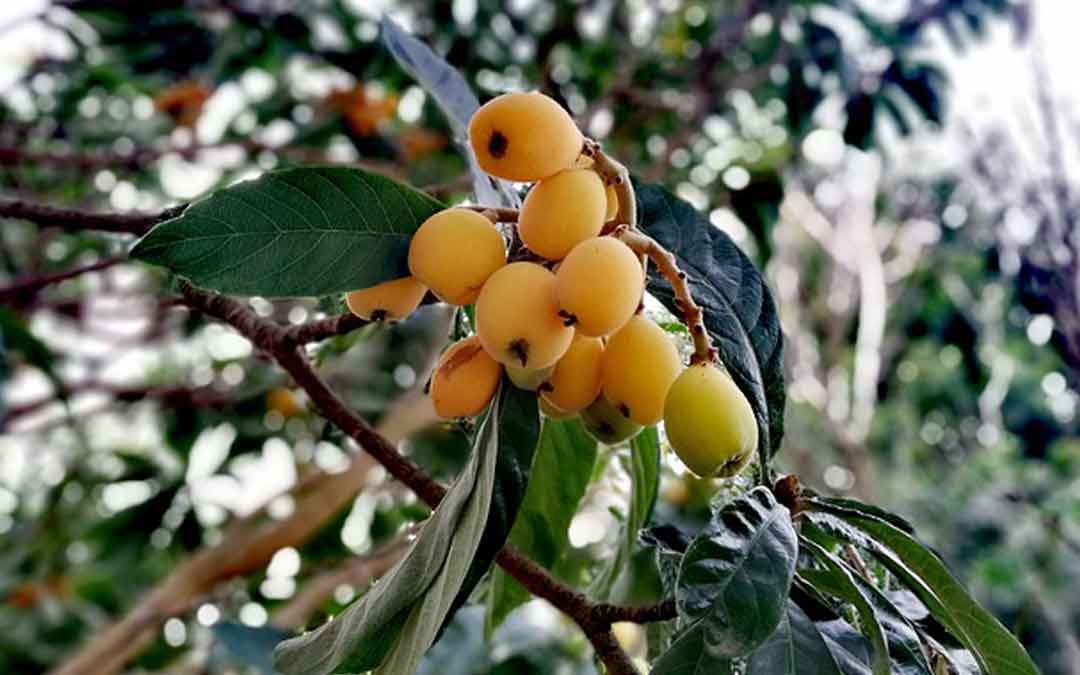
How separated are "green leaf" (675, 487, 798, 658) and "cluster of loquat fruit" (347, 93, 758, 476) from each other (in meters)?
0.05

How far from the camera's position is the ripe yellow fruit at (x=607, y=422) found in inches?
25.9

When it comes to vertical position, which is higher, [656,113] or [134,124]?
[656,113]

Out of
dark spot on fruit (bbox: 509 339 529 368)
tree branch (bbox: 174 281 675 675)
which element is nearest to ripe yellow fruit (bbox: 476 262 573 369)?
dark spot on fruit (bbox: 509 339 529 368)

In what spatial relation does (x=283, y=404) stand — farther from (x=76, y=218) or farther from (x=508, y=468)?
(x=508, y=468)

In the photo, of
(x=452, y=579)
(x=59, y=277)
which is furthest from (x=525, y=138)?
(x=59, y=277)

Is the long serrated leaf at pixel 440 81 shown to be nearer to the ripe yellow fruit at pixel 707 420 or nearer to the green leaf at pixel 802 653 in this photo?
the ripe yellow fruit at pixel 707 420

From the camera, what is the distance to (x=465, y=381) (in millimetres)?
652

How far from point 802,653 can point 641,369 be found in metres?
0.18

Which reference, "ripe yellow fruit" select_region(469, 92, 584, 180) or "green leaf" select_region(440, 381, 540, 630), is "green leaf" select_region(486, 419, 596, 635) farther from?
"ripe yellow fruit" select_region(469, 92, 584, 180)

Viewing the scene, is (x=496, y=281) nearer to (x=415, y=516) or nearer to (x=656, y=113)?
(x=415, y=516)

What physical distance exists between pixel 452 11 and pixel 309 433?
97cm

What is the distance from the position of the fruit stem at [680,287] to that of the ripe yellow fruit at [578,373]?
0.20 ft

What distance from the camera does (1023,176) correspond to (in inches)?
93.8

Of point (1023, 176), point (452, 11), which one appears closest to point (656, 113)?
point (452, 11)
